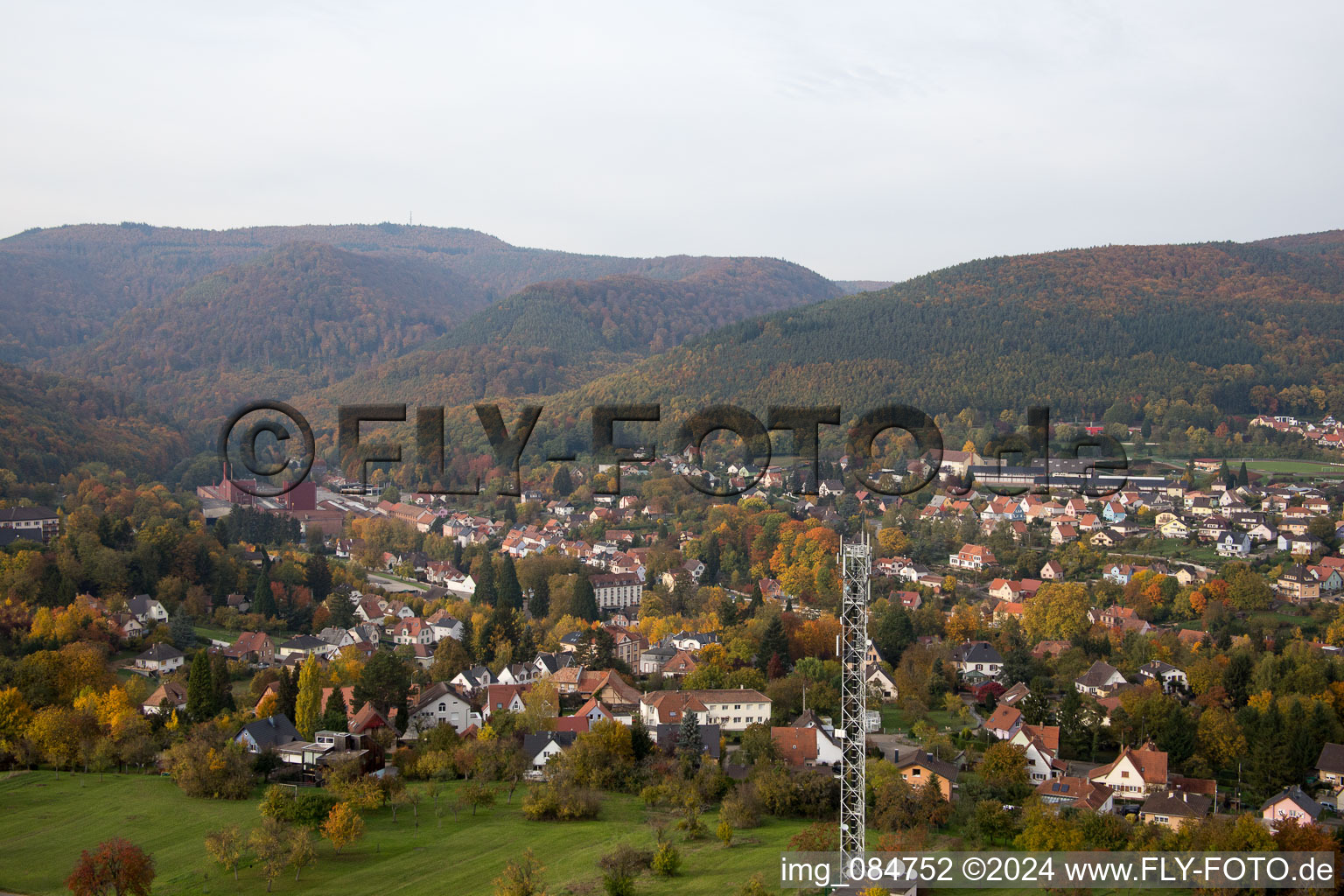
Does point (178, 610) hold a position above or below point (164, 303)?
below

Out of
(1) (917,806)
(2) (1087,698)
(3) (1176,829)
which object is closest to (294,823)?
(1) (917,806)

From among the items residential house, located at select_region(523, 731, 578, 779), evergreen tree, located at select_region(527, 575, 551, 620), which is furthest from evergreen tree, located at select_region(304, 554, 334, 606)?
residential house, located at select_region(523, 731, 578, 779)

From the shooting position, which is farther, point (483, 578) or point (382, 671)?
point (483, 578)

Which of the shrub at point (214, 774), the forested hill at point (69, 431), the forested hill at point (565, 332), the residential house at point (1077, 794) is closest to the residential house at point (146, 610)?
the shrub at point (214, 774)

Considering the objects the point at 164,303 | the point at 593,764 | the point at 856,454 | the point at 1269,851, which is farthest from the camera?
the point at 164,303

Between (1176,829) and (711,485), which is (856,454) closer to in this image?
(711,485)

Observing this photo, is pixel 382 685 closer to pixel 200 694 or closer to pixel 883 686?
pixel 200 694

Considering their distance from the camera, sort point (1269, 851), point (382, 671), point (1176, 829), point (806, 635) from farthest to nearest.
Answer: point (806, 635) < point (382, 671) < point (1176, 829) < point (1269, 851)
